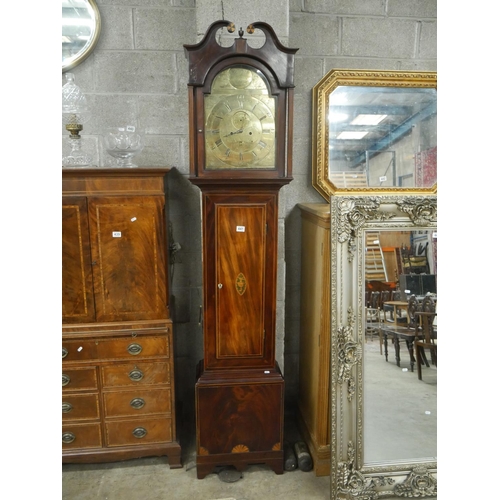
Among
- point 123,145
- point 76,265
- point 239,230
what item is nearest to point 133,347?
point 76,265

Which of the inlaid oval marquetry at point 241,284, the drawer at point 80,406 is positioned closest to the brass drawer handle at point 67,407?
the drawer at point 80,406

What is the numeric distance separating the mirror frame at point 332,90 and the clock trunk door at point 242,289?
0.63 m

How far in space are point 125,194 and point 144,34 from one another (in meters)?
0.99

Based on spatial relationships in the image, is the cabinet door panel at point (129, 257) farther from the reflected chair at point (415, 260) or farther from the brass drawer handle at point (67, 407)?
the reflected chair at point (415, 260)

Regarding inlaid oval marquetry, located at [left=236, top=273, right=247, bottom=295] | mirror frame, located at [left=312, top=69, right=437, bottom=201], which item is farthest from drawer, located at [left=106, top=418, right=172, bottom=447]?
mirror frame, located at [left=312, top=69, right=437, bottom=201]

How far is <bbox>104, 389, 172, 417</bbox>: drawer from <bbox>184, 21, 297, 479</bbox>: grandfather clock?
210 millimetres

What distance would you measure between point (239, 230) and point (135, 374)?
0.90 m

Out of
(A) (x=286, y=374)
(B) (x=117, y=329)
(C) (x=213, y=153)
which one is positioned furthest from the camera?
(A) (x=286, y=374)

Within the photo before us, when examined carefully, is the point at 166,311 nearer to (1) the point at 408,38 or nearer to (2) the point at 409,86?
(2) the point at 409,86

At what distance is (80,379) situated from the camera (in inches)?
78.2

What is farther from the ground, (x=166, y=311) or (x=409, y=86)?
(x=409, y=86)

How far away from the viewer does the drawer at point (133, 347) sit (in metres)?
1.99
